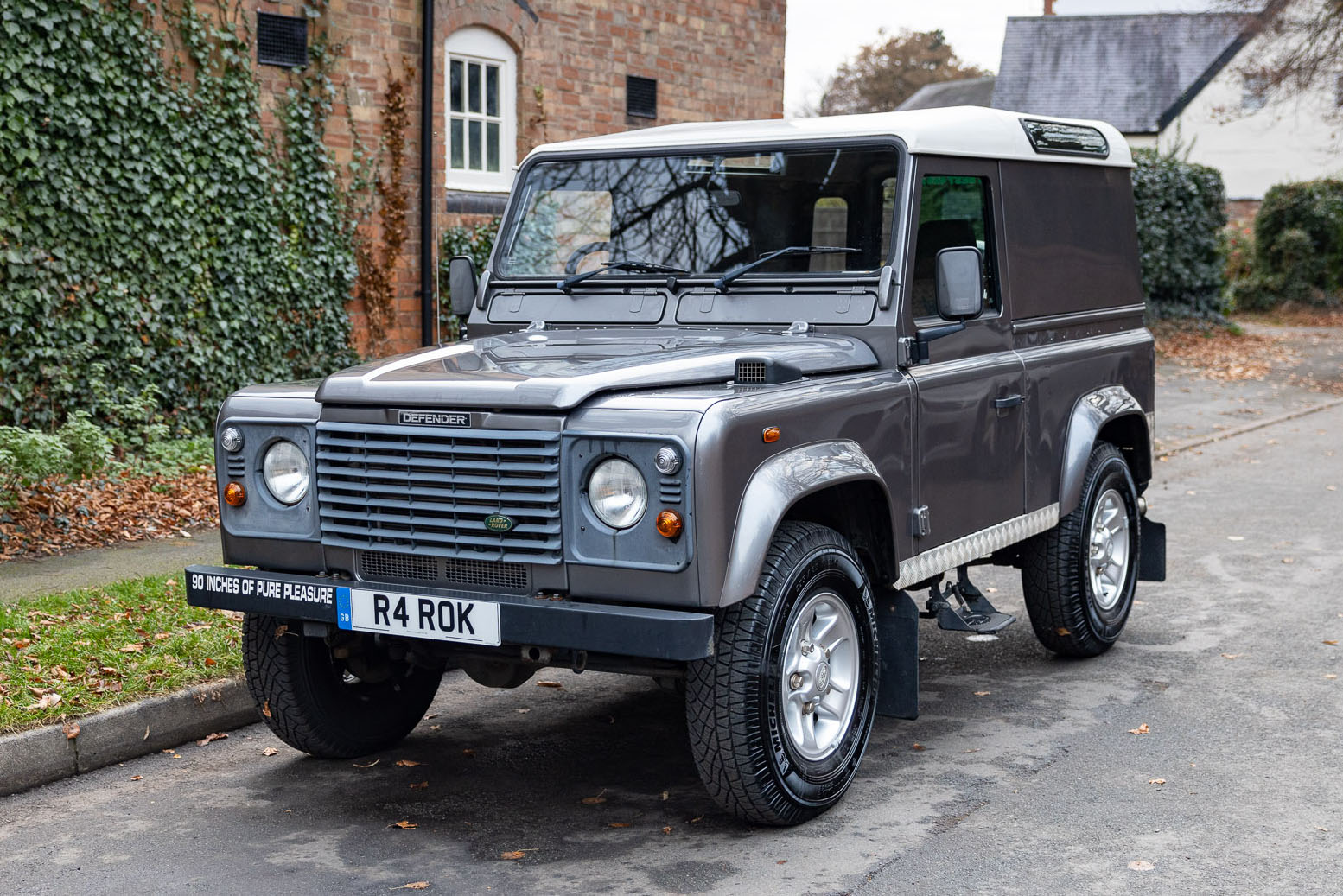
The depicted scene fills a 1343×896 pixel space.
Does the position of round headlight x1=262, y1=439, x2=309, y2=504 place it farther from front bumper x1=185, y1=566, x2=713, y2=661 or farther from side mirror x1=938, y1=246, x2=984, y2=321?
Answer: side mirror x1=938, y1=246, x2=984, y2=321

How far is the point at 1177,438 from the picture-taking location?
539 inches

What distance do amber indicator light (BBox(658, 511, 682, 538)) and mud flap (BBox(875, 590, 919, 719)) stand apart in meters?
1.24

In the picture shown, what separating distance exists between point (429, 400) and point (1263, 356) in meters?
19.7

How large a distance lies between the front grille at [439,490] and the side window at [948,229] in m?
1.69

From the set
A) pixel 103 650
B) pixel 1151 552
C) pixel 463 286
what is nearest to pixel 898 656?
pixel 463 286

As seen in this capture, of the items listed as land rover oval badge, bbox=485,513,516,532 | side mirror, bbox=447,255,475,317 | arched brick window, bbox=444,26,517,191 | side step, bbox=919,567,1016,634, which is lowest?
side step, bbox=919,567,1016,634

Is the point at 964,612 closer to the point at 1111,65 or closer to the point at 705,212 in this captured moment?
the point at 705,212

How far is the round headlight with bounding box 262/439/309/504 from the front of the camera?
460 centimetres

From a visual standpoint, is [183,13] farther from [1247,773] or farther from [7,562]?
[1247,773]

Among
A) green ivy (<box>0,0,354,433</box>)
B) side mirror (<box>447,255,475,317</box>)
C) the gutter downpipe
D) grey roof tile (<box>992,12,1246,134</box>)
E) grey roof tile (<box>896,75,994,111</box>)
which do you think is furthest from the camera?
grey roof tile (<box>896,75,994,111</box>)

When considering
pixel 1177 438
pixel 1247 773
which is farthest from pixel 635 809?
pixel 1177 438

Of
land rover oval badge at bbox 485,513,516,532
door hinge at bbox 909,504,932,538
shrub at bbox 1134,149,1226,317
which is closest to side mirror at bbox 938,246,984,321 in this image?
door hinge at bbox 909,504,932,538

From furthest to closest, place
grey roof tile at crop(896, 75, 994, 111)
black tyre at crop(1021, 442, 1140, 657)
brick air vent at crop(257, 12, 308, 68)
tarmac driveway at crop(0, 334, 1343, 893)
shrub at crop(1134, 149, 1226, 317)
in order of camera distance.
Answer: grey roof tile at crop(896, 75, 994, 111) < shrub at crop(1134, 149, 1226, 317) < brick air vent at crop(257, 12, 308, 68) < black tyre at crop(1021, 442, 1140, 657) < tarmac driveway at crop(0, 334, 1343, 893)

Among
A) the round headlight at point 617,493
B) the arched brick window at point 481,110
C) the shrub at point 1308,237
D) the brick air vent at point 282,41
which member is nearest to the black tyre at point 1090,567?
the round headlight at point 617,493
